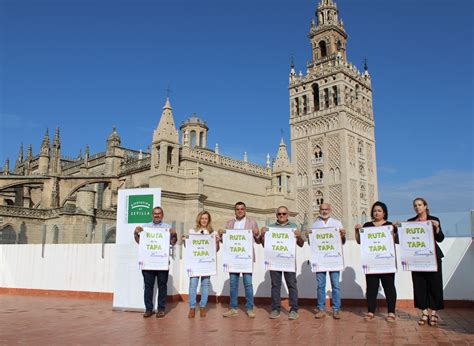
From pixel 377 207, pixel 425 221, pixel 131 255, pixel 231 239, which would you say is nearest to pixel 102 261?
pixel 131 255

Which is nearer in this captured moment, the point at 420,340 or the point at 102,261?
the point at 420,340

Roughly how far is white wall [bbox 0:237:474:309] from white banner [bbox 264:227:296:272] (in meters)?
1.99

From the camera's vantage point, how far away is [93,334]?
6145 millimetres

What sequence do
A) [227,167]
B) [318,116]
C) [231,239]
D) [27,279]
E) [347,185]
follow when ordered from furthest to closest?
[318,116], [347,185], [227,167], [27,279], [231,239]

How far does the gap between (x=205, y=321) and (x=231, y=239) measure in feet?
5.34

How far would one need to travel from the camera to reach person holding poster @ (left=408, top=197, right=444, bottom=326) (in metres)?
6.63

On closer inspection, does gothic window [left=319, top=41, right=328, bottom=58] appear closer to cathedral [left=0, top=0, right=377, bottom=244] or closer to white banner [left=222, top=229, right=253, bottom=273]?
cathedral [left=0, top=0, right=377, bottom=244]

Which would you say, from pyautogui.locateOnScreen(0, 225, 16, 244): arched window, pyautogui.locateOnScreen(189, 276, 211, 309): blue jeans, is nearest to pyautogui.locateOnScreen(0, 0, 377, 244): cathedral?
pyautogui.locateOnScreen(0, 225, 16, 244): arched window

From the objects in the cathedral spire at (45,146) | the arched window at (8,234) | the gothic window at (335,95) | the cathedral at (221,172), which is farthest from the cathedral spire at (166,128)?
the gothic window at (335,95)

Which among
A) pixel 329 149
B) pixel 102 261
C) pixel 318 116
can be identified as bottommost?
pixel 102 261

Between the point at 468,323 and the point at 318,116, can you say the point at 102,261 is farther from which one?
the point at 318,116

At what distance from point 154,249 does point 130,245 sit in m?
1.09

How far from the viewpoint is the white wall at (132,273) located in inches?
351

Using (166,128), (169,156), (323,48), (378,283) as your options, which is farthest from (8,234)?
(323,48)
